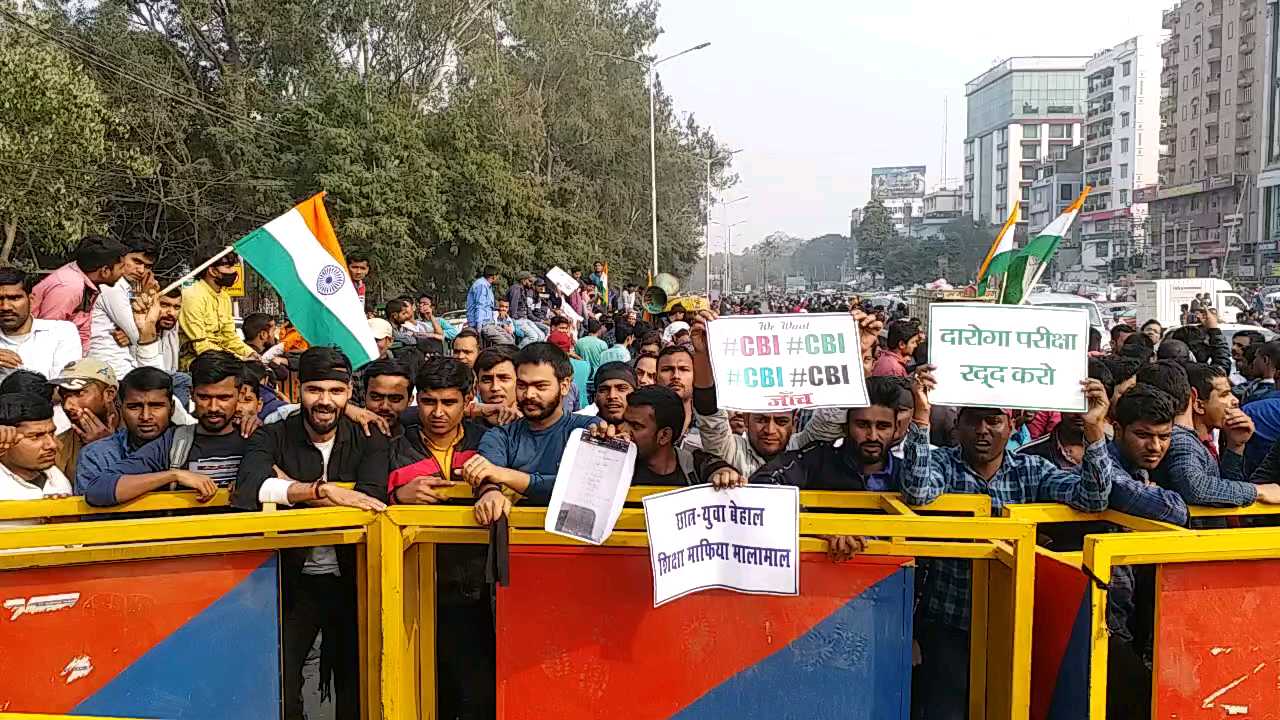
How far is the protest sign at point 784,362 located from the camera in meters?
3.70

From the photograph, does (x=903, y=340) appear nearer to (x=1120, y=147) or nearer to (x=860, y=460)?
(x=860, y=460)

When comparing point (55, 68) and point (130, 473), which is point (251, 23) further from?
point (130, 473)

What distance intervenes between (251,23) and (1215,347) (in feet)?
87.3

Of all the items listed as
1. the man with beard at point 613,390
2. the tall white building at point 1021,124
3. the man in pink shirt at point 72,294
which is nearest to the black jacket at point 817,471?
the man with beard at point 613,390

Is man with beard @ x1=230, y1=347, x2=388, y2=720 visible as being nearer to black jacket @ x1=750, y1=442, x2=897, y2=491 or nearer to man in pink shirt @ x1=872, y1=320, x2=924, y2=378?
black jacket @ x1=750, y1=442, x2=897, y2=491

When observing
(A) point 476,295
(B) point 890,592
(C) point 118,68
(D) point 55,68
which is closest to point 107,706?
(B) point 890,592

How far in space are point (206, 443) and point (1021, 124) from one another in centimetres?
16728

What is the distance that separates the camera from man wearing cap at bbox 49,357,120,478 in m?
4.91

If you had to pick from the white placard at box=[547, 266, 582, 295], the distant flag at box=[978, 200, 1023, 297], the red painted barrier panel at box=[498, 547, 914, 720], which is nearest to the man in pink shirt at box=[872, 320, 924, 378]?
the distant flag at box=[978, 200, 1023, 297]

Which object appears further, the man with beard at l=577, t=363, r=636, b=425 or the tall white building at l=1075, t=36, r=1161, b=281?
the tall white building at l=1075, t=36, r=1161, b=281

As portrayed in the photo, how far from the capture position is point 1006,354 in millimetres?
3738

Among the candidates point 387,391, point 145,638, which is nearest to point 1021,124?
point 387,391

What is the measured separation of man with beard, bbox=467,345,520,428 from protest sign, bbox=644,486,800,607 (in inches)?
85.9

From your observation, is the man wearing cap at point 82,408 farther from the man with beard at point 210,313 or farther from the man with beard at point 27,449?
the man with beard at point 210,313
